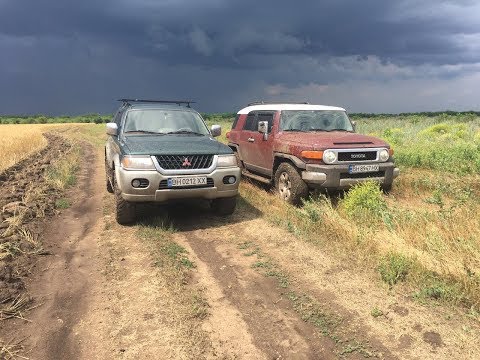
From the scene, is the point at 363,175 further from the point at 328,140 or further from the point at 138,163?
the point at 138,163

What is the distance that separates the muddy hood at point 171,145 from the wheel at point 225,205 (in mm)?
870

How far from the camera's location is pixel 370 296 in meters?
4.21

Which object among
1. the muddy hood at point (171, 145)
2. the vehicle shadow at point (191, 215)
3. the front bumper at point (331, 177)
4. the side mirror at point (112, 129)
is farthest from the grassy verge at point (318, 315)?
the side mirror at point (112, 129)

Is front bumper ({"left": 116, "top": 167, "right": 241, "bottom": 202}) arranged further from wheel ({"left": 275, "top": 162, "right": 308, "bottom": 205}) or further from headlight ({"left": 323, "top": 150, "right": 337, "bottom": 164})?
headlight ({"left": 323, "top": 150, "right": 337, "bottom": 164})

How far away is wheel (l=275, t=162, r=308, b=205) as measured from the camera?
7711mm

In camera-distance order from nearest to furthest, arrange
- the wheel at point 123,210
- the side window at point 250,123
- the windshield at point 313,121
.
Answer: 1. the wheel at point 123,210
2. the windshield at point 313,121
3. the side window at point 250,123

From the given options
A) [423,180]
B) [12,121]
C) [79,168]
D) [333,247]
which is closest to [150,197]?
[333,247]

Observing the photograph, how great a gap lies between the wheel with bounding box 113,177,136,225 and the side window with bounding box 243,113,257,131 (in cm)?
424

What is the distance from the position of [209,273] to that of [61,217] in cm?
396

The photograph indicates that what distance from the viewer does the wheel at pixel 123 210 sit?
6520mm

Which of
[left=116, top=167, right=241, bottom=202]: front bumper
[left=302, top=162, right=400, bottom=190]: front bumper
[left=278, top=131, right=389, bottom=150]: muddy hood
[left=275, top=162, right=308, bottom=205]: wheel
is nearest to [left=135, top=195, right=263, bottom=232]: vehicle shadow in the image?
[left=116, top=167, right=241, bottom=202]: front bumper

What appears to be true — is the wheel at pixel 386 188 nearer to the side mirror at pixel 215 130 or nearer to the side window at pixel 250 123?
the side window at pixel 250 123

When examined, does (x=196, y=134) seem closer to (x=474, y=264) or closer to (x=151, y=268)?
(x=151, y=268)

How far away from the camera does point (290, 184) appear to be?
7.95 meters
